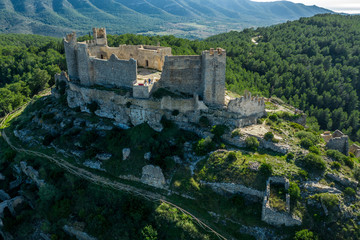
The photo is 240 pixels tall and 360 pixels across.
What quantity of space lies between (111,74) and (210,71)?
15459 millimetres

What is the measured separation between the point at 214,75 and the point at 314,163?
16493 millimetres

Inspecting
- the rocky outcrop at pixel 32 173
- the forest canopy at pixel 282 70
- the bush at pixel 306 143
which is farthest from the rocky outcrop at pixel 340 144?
the rocky outcrop at pixel 32 173

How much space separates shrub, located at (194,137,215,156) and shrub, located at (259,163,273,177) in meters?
6.81

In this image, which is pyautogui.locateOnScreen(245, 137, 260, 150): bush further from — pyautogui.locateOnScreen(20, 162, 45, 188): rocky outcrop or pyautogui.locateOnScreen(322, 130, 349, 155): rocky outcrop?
pyautogui.locateOnScreen(20, 162, 45, 188): rocky outcrop

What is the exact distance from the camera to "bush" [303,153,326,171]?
33000 mm

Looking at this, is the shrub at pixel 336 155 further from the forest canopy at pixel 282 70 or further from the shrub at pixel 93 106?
the shrub at pixel 93 106

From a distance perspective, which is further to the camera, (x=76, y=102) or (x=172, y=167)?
(x=76, y=102)

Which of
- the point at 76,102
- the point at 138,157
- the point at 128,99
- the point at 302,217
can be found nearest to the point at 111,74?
the point at 128,99

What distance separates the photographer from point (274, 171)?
33031 millimetres

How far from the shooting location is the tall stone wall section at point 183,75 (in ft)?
130

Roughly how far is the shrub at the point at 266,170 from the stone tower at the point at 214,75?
432 inches

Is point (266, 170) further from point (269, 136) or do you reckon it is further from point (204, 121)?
point (204, 121)

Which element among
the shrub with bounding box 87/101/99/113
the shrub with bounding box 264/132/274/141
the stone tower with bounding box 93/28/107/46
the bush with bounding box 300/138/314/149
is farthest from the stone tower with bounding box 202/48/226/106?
the stone tower with bounding box 93/28/107/46

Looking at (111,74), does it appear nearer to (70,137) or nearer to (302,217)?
(70,137)
